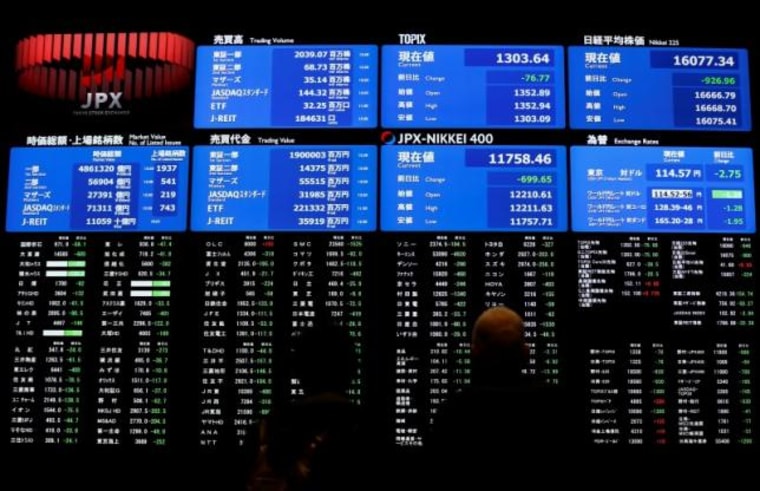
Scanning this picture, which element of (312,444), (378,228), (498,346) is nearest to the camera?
(312,444)

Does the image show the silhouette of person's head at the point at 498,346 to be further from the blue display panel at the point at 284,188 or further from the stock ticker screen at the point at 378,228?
the blue display panel at the point at 284,188

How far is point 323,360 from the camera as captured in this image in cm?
276

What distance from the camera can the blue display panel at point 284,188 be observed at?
4.44 meters

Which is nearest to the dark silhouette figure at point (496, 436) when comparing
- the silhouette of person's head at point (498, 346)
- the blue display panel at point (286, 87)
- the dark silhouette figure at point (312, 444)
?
the silhouette of person's head at point (498, 346)

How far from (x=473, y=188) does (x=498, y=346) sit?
1.68 meters

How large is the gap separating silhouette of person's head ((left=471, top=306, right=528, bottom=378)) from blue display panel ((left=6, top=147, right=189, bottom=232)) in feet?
7.07

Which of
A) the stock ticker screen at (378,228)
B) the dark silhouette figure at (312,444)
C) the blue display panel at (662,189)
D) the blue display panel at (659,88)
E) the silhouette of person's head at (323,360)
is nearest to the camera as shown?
the dark silhouette figure at (312,444)

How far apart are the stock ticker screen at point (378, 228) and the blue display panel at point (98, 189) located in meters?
0.01

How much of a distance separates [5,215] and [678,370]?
3945 mm

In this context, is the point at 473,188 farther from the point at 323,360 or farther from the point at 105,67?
the point at 105,67

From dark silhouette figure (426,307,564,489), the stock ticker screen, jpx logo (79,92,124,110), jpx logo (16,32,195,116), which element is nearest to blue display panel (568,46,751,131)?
the stock ticker screen

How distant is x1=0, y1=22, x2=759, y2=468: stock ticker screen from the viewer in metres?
Answer: 4.30

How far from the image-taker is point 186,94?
15.0ft

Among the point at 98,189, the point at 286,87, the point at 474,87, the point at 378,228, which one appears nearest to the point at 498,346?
the point at 378,228
